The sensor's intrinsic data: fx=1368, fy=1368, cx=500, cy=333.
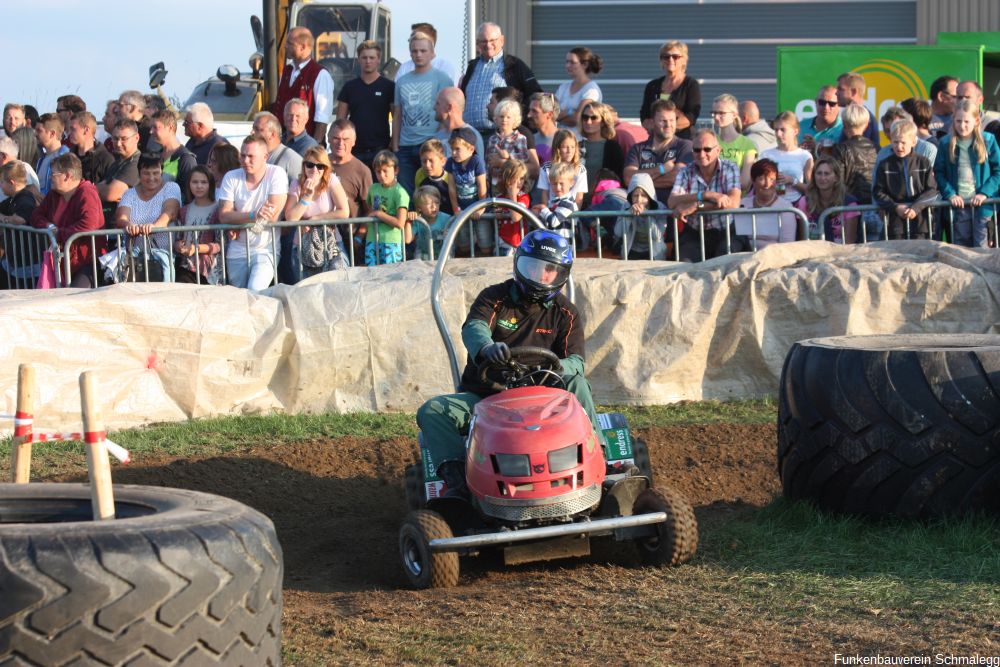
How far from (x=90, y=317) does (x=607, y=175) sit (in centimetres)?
426

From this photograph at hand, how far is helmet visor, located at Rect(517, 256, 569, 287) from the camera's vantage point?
21.8ft

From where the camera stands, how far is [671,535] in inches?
235

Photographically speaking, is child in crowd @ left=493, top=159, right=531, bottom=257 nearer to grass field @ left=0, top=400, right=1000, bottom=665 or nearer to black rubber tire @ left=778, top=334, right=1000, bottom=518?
grass field @ left=0, top=400, right=1000, bottom=665

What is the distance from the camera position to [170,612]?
11.7 feet

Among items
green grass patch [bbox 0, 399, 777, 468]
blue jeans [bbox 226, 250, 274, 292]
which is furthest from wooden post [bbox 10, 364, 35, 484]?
blue jeans [bbox 226, 250, 274, 292]

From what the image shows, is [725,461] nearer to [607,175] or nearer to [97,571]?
[607,175]

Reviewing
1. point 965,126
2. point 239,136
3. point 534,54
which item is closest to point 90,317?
point 965,126

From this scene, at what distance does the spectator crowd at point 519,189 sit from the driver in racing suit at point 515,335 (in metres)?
3.05

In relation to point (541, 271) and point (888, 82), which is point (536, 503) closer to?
point (541, 271)


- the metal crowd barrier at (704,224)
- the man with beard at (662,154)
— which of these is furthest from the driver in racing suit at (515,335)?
the man with beard at (662,154)

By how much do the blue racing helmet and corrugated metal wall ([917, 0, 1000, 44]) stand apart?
13.0 meters

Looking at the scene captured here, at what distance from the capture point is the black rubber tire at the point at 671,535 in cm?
598

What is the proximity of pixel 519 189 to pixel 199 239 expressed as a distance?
261 centimetres

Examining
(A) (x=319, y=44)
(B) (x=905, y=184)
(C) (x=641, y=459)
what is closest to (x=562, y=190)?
(B) (x=905, y=184)
